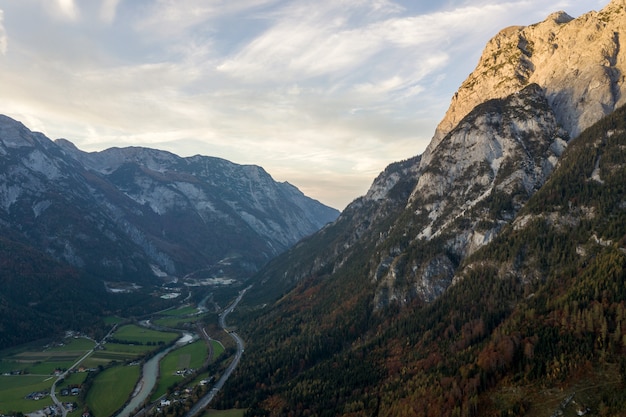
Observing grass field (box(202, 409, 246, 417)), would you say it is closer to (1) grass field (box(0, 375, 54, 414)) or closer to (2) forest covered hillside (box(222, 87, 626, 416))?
(2) forest covered hillside (box(222, 87, 626, 416))

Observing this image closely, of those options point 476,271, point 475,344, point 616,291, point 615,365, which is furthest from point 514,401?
point 476,271

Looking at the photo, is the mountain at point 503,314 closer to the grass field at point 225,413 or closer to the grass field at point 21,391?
the grass field at point 225,413

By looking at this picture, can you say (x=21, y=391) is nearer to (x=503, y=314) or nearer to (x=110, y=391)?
(x=110, y=391)

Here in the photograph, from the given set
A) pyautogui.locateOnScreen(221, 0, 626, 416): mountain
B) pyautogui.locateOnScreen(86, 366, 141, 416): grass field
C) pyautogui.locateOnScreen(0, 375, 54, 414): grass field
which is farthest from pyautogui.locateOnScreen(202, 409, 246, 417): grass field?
pyautogui.locateOnScreen(0, 375, 54, 414): grass field

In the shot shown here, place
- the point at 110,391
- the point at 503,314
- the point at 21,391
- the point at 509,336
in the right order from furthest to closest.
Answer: the point at 21,391
the point at 110,391
the point at 503,314
the point at 509,336

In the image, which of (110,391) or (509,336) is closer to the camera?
(509,336)

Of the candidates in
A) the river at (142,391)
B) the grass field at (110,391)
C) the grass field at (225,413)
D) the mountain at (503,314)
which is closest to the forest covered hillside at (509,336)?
the mountain at (503,314)

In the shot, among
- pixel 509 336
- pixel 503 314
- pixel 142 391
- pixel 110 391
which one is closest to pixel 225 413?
pixel 142 391
